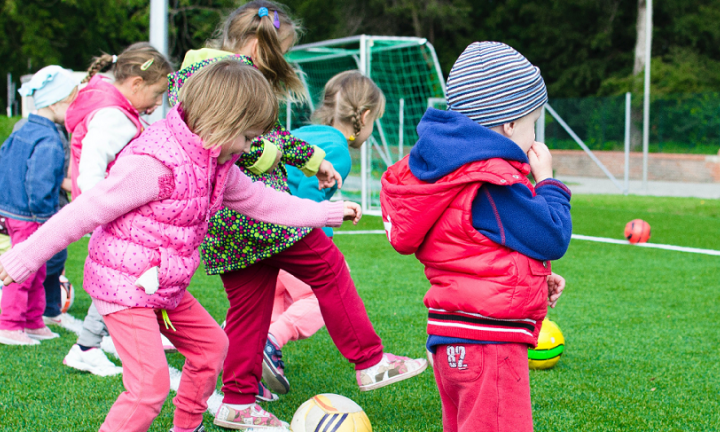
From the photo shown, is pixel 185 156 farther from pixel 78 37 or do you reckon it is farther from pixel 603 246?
pixel 78 37

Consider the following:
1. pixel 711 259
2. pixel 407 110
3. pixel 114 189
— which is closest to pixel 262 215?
pixel 114 189

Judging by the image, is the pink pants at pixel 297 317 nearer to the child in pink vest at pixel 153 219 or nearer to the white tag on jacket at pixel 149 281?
the child in pink vest at pixel 153 219

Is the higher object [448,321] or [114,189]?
[114,189]

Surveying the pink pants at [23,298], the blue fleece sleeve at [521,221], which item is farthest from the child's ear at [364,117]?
the pink pants at [23,298]

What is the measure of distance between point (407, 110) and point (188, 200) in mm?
15714

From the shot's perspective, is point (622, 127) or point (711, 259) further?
point (622, 127)

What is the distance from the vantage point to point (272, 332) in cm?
379

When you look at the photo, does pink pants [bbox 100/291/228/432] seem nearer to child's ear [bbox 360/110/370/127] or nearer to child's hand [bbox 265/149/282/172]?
child's hand [bbox 265/149/282/172]

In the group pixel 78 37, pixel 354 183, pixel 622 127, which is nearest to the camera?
pixel 354 183

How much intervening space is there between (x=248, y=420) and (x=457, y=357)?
141 cm

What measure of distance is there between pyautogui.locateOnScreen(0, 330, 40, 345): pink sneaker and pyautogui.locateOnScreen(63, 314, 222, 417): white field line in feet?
1.13

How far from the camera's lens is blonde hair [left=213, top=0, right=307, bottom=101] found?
10.5 feet

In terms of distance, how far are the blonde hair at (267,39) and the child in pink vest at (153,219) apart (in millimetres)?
635

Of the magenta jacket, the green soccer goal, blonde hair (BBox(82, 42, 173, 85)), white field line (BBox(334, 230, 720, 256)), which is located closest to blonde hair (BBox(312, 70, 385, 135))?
blonde hair (BBox(82, 42, 173, 85))
